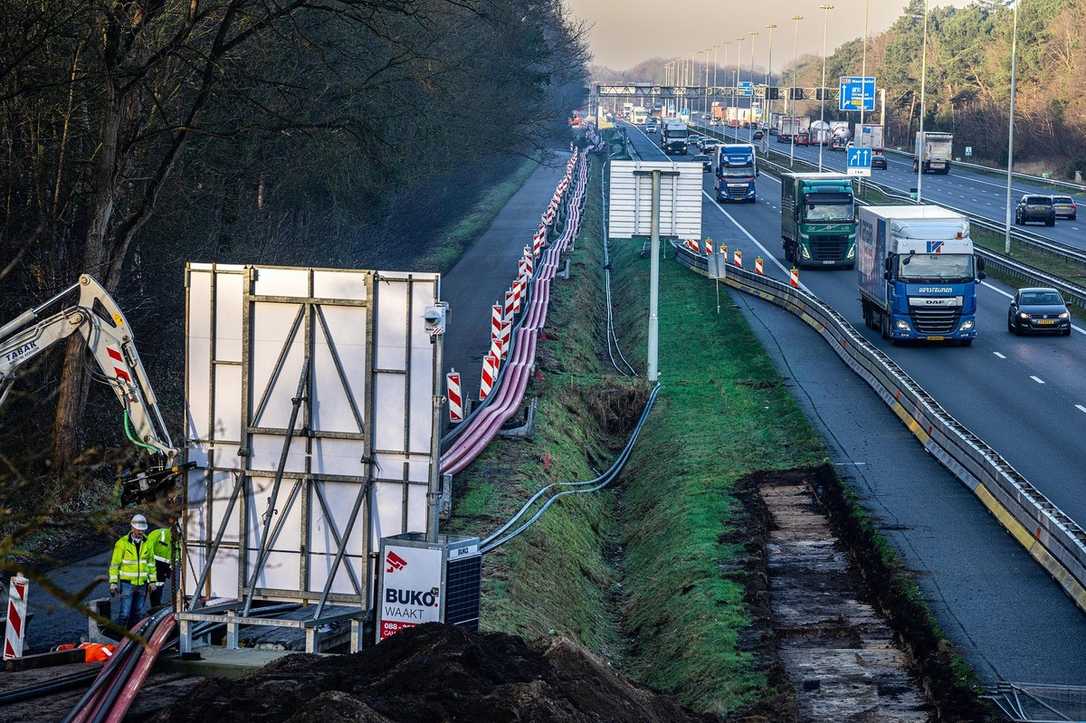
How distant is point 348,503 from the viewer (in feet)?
47.2

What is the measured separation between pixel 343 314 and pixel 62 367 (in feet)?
42.9

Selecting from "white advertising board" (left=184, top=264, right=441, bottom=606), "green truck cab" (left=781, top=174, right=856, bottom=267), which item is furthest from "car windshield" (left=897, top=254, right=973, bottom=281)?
"white advertising board" (left=184, top=264, right=441, bottom=606)

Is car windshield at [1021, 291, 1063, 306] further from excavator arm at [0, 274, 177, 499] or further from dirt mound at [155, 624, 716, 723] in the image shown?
excavator arm at [0, 274, 177, 499]

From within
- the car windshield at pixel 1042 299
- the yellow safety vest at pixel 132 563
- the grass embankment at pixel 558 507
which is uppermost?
the car windshield at pixel 1042 299

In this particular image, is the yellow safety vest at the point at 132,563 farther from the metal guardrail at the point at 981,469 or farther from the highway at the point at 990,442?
the metal guardrail at the point at 981,469

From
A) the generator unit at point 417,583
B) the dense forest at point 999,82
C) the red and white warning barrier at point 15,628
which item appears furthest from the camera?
the dense forest at point 999,82

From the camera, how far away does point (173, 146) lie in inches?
990

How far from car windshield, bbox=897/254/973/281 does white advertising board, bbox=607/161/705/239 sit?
264 inches

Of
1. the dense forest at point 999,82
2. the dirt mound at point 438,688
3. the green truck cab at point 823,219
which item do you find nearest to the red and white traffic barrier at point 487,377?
the dirt mound at point 438,688

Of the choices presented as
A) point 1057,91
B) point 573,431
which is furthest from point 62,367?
point 1057,91

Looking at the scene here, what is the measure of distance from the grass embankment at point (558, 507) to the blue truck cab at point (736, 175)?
5102cm

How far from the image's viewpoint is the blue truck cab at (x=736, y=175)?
297 ft

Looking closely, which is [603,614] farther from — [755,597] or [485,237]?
[485,237]

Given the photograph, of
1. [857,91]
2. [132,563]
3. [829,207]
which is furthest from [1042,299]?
[857,91]
